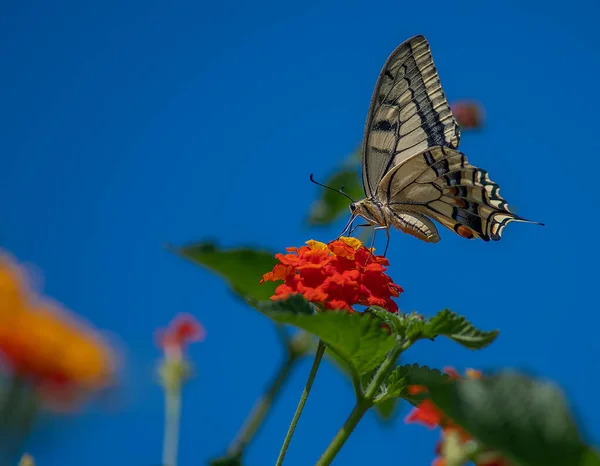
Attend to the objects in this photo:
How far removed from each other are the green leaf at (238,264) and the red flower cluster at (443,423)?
492mm

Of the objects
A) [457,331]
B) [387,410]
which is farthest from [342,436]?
[387,410]

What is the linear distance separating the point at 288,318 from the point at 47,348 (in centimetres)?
47

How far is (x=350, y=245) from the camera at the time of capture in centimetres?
207

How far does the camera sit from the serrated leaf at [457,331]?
1.58 meters

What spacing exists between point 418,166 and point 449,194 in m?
0.17

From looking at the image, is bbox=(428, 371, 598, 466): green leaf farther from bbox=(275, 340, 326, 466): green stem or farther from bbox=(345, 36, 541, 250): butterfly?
bbox=(345, 36, 541, 250): butterfly

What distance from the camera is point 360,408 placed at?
64.4 inches

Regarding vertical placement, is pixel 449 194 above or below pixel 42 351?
above

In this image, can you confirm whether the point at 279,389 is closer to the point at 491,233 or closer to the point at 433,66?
the point at 491,233

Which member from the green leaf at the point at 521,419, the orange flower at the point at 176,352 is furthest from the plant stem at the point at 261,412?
the green leaf at the point at 521,419

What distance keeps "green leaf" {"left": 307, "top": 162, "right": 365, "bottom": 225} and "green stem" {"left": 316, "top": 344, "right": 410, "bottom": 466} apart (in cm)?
206

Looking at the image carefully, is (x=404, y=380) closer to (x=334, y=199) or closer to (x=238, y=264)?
(x=238, y=264)

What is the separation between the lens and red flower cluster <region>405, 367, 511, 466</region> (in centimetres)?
127

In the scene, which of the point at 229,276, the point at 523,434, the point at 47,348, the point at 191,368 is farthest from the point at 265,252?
A: the point at 523,434
